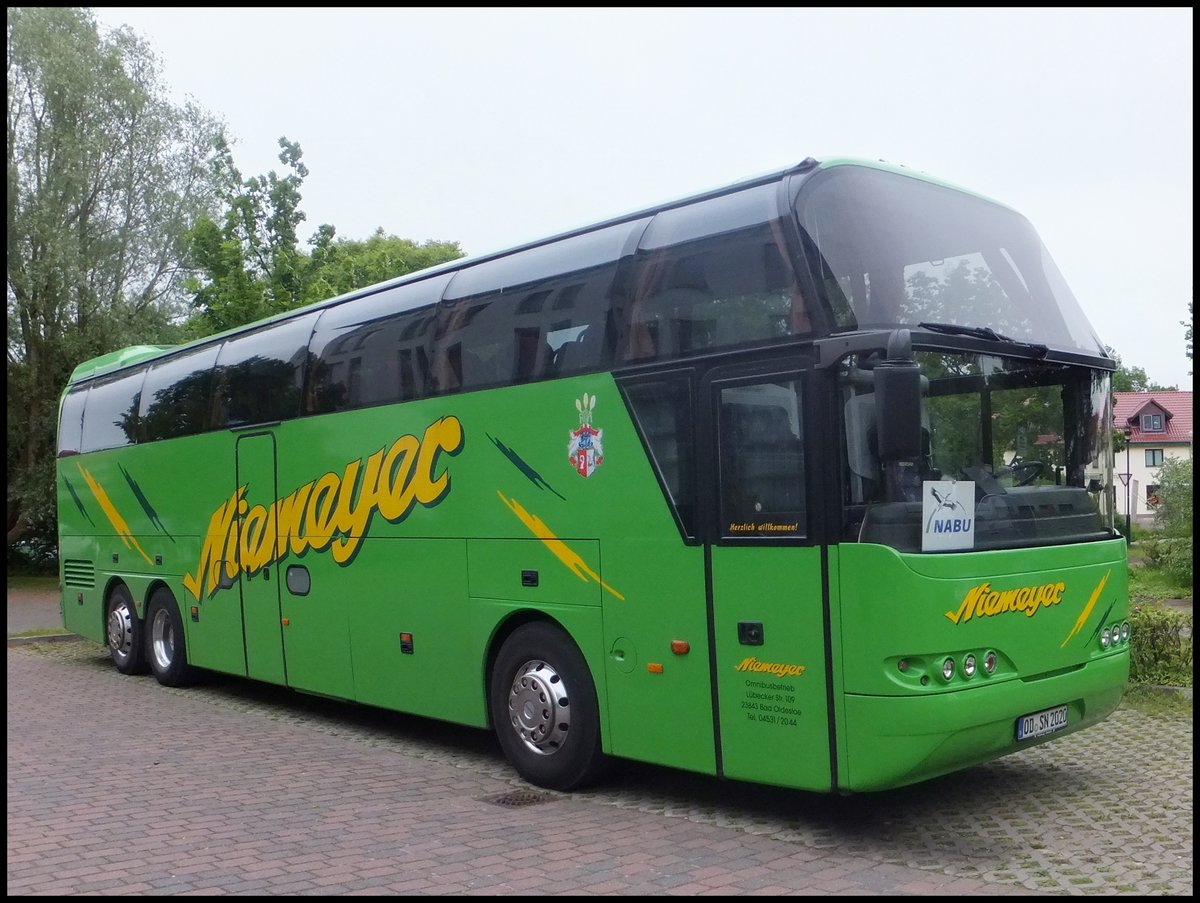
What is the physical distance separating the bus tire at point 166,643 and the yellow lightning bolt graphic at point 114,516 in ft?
1.80

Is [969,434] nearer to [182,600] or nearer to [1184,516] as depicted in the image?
[182,600]

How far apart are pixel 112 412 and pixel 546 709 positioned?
9.22 meters

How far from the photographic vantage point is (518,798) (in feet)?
25.8

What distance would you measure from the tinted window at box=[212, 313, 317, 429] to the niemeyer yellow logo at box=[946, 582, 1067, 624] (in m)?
6.76

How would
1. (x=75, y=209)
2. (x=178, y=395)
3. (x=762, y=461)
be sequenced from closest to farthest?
(x=762, y=461) → (x=178, y=395) → (x=75, y=209)

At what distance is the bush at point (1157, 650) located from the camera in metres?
11.1

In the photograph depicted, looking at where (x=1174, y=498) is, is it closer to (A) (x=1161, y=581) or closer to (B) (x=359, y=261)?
(A) (x=1161, y=581)

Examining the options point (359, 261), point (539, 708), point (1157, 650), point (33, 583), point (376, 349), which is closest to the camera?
point (539, 708)

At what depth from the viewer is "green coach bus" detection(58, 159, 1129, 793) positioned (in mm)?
6250

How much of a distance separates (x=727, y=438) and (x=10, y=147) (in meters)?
28.8

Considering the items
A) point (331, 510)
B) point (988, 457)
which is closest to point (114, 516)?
point (331, 510)

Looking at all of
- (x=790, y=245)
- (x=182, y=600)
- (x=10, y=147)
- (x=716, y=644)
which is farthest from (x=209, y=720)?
(x=10, y=147)

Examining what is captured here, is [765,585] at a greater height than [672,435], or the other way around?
[672,435]

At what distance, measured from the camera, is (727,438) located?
6.88 m
